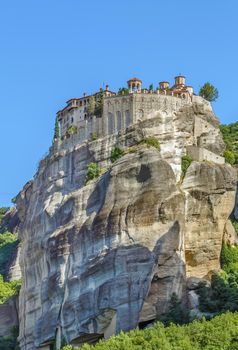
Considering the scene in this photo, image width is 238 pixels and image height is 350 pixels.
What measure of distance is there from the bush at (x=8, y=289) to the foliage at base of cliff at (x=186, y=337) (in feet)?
87.6

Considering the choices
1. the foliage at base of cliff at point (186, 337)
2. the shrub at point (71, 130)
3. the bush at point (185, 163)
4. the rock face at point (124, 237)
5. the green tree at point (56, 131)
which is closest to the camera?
the foliage at base of cliff at point (186, 337)

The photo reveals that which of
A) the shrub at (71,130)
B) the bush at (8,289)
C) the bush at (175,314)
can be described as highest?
the shrub at (71,130)

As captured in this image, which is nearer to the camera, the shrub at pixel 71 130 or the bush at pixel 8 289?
the shrub at pixel 71 130

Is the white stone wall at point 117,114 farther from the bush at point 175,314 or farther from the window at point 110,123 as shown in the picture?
the bush at point 175,314

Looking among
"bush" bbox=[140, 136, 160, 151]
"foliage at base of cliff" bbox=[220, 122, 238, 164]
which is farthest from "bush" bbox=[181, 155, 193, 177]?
"foliage at base of cliff" bbox=[220, 122, 238, 164]

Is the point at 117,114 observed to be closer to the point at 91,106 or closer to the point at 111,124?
the point at 111,124

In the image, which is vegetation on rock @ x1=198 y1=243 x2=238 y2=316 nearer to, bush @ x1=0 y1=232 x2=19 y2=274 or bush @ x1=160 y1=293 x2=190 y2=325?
bush @ x1=160 y1=293 x2=190 y2=325

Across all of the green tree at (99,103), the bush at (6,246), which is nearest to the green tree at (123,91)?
the green tree at (99,103)

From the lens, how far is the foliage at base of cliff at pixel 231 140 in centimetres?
8900

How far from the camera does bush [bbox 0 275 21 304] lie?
9600cm

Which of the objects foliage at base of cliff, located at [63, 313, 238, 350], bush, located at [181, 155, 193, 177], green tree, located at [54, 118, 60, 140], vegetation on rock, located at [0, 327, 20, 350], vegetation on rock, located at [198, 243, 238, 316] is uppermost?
green tree, located at [54, 118, 60, 140]

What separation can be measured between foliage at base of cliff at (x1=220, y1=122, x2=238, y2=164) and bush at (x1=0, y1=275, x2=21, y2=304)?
62.6ft

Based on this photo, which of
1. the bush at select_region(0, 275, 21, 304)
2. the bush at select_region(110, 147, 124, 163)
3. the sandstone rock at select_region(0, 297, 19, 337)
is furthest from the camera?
the bush at select_region(0, 275, 21, 304)

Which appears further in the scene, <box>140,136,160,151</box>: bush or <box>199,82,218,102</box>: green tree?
<box>199,82,218,102</box>: green tree
